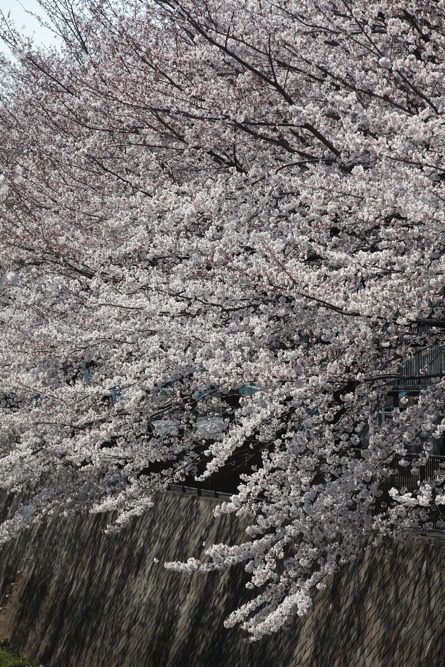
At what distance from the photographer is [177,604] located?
1351 cm

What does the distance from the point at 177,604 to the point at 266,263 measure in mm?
7726

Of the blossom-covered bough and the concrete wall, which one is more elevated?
the blossom-covered bough

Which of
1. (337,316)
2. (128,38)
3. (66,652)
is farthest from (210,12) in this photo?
(66,652)

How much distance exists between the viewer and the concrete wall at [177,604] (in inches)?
368

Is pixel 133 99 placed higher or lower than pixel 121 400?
higher

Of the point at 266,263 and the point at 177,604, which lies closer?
the point at 266,263

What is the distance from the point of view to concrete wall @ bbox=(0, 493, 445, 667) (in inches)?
368

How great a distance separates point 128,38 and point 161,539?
7532 millimetres

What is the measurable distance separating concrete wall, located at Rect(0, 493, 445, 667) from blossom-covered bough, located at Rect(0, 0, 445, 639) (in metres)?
0.52

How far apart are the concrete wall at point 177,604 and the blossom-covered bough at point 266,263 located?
524mm

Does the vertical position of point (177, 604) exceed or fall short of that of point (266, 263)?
it falls short

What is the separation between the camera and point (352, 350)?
24.3 feet

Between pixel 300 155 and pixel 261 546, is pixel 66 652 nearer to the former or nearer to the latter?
pixel 261 546

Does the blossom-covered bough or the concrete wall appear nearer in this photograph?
the blossom-covered bough
